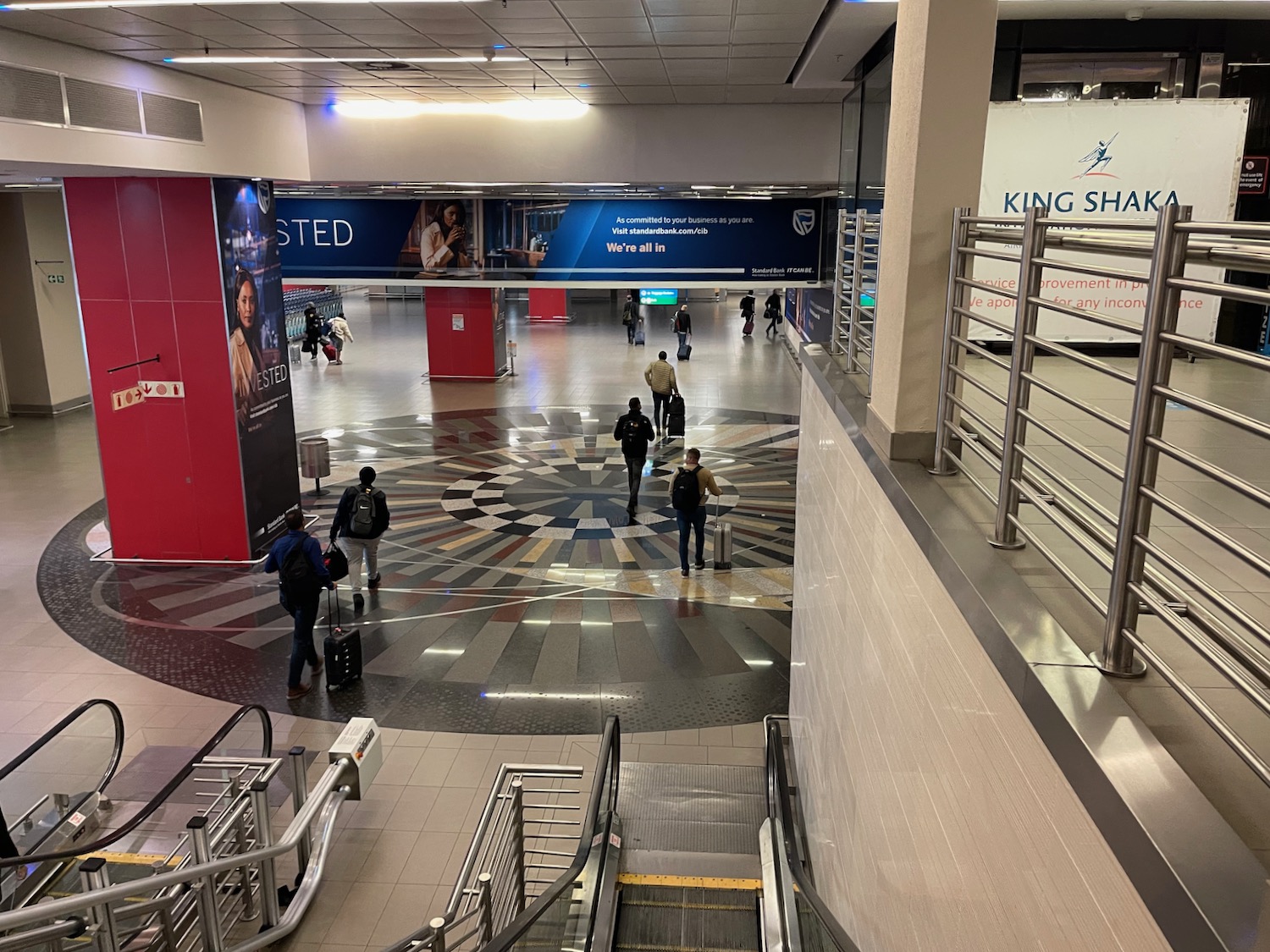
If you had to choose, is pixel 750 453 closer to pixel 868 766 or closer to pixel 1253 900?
pixel 868 766

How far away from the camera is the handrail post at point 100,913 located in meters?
4.28

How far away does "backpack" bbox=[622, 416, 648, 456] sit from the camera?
41.1ft

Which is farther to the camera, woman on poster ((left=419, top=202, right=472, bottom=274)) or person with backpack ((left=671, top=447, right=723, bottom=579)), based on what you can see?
woman on poster ((left=419, top=202, right=472, bottom=274))

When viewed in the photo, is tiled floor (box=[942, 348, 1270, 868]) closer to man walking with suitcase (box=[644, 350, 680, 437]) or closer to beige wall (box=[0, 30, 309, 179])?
beige wall (box=[0, 30, 309, 179])

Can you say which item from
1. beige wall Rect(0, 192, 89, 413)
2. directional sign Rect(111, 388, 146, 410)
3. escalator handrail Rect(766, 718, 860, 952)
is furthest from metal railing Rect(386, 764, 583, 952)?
beige wall Rect(0, 192, 89, 413)

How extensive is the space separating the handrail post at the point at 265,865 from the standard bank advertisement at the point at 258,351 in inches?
247

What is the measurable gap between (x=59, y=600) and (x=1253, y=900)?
11.3 metres

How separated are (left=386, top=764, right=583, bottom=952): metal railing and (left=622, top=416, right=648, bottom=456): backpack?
20.7 ft

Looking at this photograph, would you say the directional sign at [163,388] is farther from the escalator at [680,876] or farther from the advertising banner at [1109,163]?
the advertising banner at [1109,163]

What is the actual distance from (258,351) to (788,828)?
29.3ft

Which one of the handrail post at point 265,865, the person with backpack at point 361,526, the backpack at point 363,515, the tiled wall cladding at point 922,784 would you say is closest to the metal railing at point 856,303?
the tiled wall cladding at point 922,784

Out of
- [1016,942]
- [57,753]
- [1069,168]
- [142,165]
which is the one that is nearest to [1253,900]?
[1016,942]

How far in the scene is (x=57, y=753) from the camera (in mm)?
7289

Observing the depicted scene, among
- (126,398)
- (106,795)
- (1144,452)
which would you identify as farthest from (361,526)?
(1144,452)
